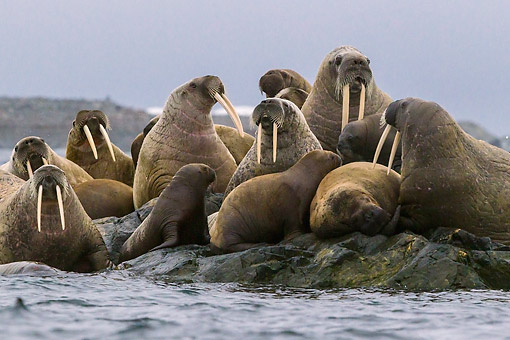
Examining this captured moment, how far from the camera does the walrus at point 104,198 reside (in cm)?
1216

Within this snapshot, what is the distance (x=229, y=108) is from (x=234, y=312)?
4.95 meters

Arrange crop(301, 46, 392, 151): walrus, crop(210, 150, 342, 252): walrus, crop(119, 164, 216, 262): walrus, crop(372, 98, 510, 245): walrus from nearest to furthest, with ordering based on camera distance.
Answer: crop(372, 98, 510, 245): walrus → crop(210, 150, 342, 252): walrus → crop(119, 164, 216, 262): walrus → crop(301, 46, 392, 151): walrus

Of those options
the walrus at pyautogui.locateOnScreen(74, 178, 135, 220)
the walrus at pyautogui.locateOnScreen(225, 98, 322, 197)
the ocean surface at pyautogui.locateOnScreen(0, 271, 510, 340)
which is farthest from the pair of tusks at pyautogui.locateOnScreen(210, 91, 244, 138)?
the ocean surface at pyautogui.locateOnScreen(0, 271, 510, 340)

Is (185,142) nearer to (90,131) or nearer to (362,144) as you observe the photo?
(90,131)

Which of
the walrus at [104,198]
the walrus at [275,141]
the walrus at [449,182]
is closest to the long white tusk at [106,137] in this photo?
the walrus at [104,198]

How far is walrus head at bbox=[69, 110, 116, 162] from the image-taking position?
44.1 ft

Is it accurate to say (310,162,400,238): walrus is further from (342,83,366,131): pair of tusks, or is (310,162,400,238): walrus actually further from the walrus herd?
(342,83,366,131): pair of tusks

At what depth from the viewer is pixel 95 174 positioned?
46.2 ft

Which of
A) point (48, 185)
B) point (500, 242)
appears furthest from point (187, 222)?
point (500, 242)

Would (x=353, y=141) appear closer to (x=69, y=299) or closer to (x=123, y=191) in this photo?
(x=123, y=191)

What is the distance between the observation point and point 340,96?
12539 millimetres

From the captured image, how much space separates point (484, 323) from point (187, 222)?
3.68m

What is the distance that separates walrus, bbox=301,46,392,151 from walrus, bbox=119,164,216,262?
2.27 m

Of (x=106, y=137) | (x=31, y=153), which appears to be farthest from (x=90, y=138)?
(x=31, y=153)
